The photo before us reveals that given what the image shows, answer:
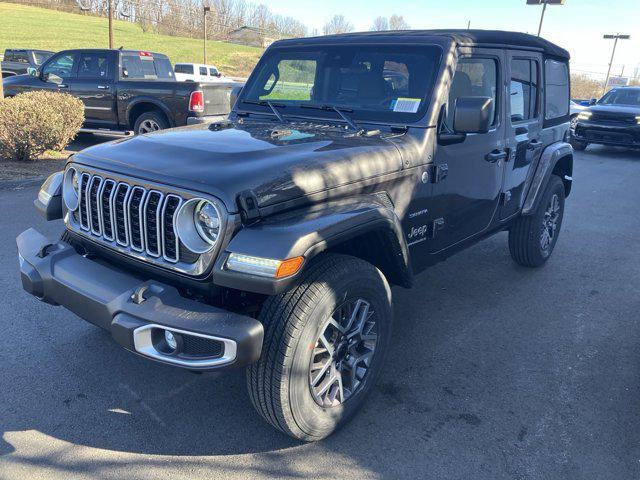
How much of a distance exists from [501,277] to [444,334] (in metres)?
1.46

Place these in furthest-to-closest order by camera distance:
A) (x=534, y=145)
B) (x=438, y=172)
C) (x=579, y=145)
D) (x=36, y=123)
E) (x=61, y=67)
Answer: (x=579, y=145) → (x=61, y=67) → (x=36, y=123) → (x=534, y=145) → (x=438, y=172)

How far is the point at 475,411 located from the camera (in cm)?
301

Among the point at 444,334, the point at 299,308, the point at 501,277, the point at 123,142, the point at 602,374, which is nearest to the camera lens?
the point at 299,308

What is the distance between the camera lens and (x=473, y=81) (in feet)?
12.1

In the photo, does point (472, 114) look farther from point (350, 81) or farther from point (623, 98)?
point (623, 98)

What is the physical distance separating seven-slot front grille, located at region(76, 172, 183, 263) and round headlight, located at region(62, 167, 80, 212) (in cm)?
8

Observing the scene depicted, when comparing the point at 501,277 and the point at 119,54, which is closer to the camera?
the point at 501,277

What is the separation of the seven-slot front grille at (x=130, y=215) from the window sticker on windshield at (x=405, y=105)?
163 cm

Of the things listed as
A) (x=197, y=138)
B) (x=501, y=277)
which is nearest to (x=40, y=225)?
(x=197, y=138)

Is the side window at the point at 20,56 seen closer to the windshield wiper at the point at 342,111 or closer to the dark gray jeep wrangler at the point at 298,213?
the dark gray jeep wrangler at the point at 298,213

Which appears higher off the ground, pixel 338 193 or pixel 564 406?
pixel 338 193

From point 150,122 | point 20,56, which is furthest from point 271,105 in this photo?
point 20,56

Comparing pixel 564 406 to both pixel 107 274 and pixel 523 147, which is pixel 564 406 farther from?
pixel 107 274

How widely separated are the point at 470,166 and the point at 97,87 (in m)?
8.96
